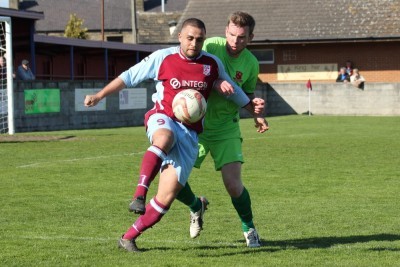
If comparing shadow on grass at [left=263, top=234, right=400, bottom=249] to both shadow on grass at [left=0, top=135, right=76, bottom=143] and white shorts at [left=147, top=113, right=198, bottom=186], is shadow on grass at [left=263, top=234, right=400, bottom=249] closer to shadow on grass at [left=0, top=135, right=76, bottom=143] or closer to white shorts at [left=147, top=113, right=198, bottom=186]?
white shorts at [left=147, top=113, right=198, bottom=186]

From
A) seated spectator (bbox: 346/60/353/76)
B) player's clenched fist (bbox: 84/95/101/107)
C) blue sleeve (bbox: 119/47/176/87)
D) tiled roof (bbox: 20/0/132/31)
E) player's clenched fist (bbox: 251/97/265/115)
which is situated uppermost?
tiled roof (bbox: 20/0/132/31)

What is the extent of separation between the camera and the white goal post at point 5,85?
25938 millimetres

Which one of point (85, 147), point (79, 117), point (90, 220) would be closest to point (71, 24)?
point (79, 117)

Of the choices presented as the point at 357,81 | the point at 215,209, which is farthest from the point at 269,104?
the point at 215,209

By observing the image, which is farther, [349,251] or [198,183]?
[198,183]

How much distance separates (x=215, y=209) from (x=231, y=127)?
279 cm

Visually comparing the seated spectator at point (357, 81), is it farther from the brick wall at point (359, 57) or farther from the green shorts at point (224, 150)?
the green shorts at point (224, 150)

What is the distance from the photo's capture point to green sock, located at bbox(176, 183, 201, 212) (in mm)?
9031

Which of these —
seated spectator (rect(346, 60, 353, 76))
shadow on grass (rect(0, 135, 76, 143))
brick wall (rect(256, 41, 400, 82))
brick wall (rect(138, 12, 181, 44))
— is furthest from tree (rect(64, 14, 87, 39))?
shadow on grass (rect(0, 135, 76, 143))

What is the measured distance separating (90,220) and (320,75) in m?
41.1

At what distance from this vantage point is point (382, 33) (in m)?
49.1

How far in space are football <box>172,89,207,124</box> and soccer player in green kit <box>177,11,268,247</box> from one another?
2.59 feet

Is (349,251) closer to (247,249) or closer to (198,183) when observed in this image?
(247,249)

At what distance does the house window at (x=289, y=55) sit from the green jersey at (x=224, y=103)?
140ft
